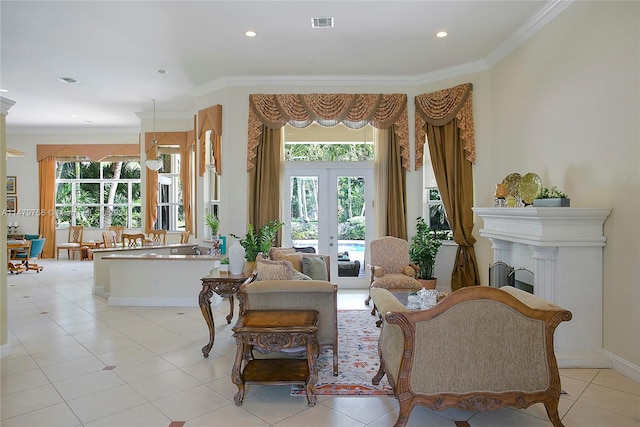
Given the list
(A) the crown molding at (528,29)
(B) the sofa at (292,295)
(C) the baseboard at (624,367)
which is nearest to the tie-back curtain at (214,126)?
(B) the sofa at (292,295)

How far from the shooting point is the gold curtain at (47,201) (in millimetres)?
11000

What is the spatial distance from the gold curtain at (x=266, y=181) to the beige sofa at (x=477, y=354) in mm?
4231

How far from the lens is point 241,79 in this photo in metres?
6.42

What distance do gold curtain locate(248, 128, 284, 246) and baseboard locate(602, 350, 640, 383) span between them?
4556mm

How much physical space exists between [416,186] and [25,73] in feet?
21.6

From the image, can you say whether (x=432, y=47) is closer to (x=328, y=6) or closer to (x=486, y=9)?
(x=486, y=9)

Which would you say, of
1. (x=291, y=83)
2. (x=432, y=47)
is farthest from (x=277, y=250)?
(x=432, y=47)

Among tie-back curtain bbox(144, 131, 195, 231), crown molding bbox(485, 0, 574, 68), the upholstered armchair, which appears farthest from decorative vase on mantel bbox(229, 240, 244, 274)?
tie-back curtain bbox(144, 131, 195, 231)

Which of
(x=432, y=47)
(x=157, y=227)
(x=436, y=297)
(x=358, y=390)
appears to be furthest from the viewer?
(x=157, y=227)

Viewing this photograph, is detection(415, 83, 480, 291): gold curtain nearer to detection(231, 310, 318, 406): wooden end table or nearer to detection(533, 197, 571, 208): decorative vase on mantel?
detection(533, 197, 571, 208): decorative vase on mantel

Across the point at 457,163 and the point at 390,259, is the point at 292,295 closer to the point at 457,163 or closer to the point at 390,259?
the point at 390,259

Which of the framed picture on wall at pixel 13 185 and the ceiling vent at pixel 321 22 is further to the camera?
the framed picture on wall at pixel 13 185

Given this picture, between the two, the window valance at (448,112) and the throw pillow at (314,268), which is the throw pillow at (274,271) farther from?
the window valance at (448,112)

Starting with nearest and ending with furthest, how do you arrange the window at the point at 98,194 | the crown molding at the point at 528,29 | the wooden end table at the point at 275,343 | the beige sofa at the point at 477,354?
the beige sofa at the point at 477,354 < the wooden end table at the point at 275,343 < the crown molding at the point at 528,29 < the window at the point at 98,194
